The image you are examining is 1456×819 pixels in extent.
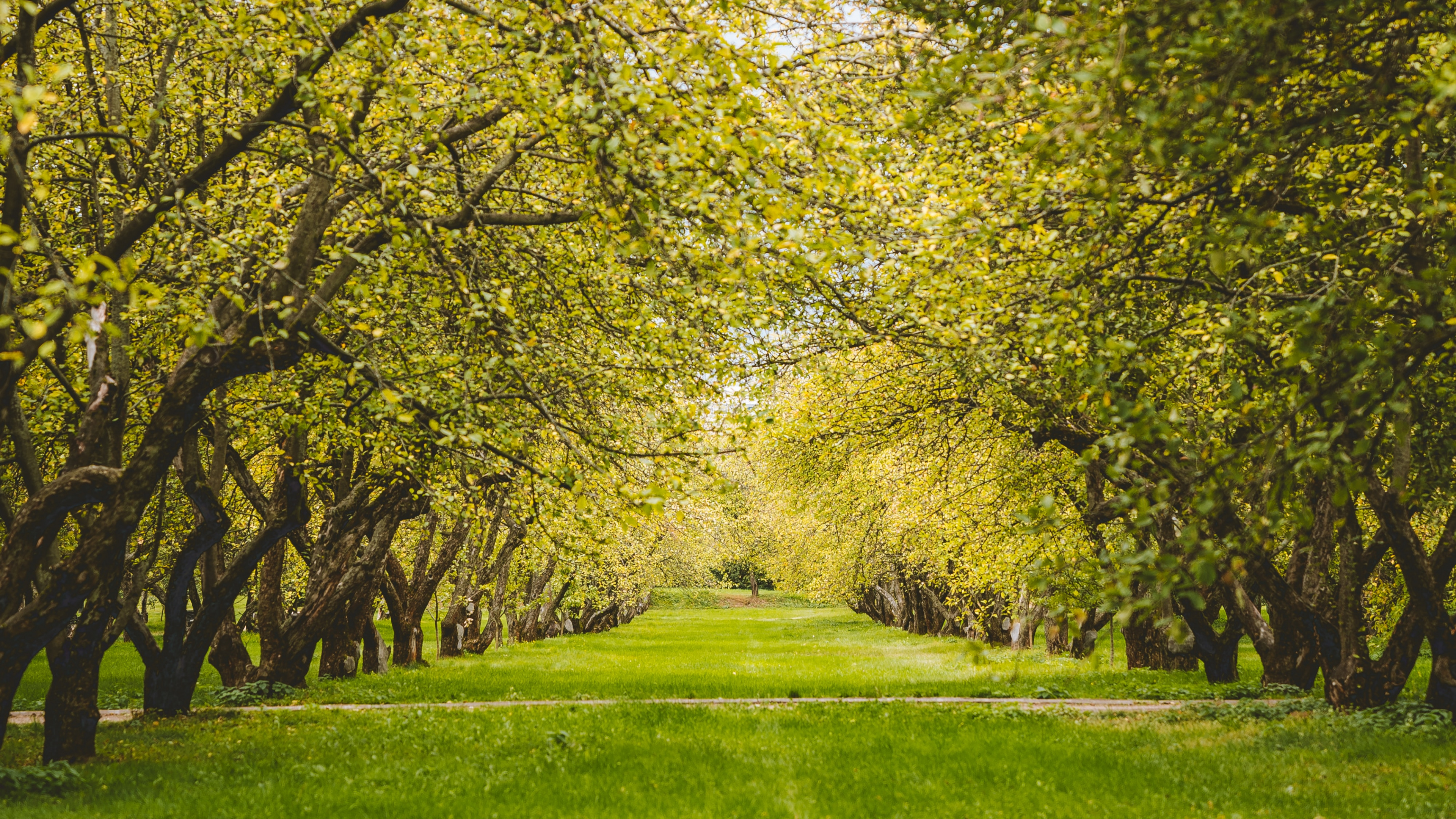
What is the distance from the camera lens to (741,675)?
2500 centimetres

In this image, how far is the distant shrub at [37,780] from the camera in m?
9.82

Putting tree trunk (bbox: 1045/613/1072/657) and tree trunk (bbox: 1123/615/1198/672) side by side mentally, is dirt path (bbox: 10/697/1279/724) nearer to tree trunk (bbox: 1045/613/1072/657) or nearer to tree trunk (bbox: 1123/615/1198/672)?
tree trunk (bbox: 1123/615/1198/672)

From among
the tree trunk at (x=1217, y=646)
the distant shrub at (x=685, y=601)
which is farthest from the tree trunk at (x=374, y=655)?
the distant shrub at (x=685, y=601)

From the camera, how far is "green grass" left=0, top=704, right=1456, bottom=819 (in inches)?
369

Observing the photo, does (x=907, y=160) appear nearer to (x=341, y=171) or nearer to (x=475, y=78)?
(x=475, y=78)

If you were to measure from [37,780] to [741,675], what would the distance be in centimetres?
1755

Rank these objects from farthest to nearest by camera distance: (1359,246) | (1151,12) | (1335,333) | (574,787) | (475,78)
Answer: (574,787), (475,78), (1359,246), (1335,333), (1151,12)

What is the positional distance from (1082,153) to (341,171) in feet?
28.9

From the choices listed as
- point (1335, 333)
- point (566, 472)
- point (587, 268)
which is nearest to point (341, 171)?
point (587, 268)

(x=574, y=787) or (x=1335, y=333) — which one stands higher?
(x=1335, y=333)

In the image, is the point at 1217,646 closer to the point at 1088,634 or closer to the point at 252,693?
the point at 1088,634

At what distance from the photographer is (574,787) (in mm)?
10438

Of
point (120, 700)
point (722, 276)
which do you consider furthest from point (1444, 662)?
point (120, 700)

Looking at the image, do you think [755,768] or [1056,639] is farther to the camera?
[1056,639]
